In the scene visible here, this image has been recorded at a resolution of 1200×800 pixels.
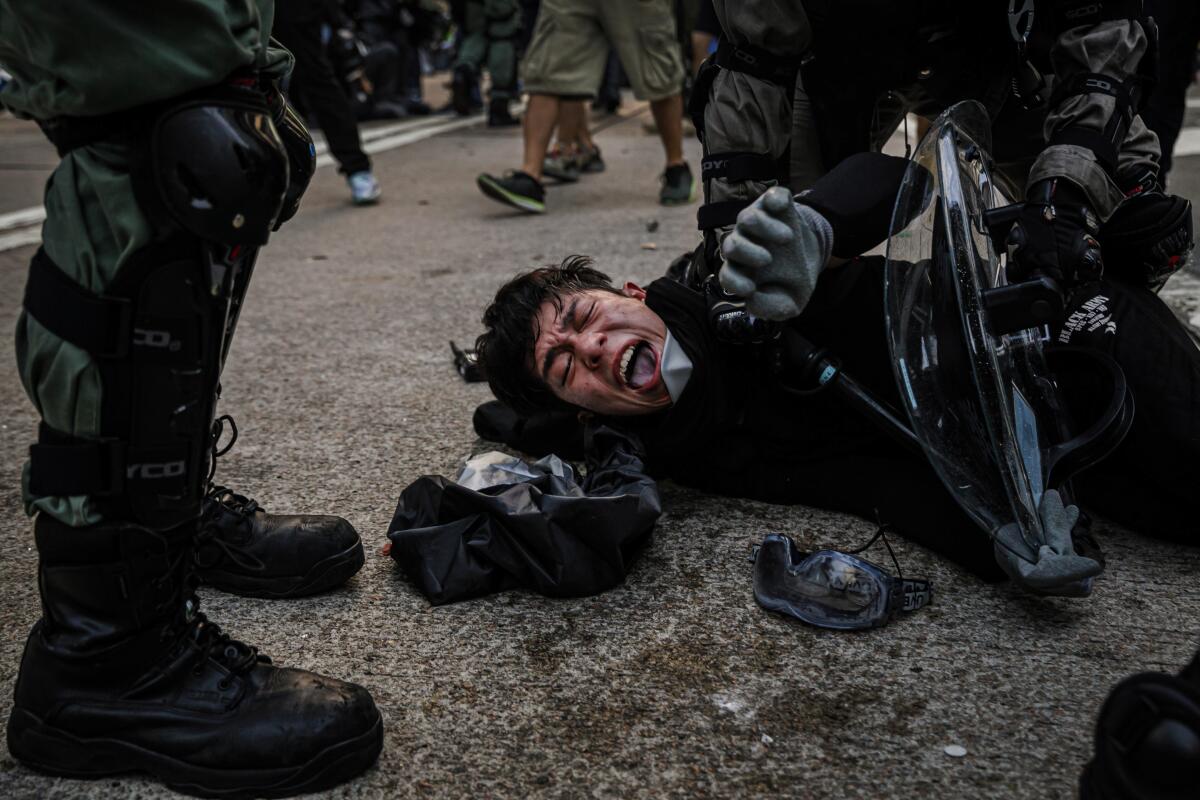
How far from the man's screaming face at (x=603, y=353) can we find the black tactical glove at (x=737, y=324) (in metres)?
0.15

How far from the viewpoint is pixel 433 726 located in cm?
157

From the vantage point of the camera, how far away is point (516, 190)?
17.5ft

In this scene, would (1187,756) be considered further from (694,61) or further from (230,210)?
(694,61)

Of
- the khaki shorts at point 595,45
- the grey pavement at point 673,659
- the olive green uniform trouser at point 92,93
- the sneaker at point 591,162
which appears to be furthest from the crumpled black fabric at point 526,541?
the sneaker at point 591,162

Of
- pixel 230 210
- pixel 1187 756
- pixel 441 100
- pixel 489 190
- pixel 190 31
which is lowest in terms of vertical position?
pixel 441 100

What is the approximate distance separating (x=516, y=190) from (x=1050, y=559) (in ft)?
13.1

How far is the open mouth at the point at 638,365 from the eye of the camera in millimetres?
2178

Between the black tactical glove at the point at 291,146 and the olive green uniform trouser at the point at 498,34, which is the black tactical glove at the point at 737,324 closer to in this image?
the black tactical glove at the point at 291,146

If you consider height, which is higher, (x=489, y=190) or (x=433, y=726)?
(x=433, y=726)

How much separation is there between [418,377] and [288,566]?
1.30m

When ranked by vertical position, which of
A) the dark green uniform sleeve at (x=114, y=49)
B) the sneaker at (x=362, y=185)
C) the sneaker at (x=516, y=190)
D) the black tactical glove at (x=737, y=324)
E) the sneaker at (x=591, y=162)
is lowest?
the sneaker at (x=591, y=162)

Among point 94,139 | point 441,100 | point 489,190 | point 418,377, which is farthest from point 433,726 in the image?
point 441,100

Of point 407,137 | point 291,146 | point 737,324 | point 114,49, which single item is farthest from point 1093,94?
point 407,137

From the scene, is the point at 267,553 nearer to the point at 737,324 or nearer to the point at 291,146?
the point at 291,146
